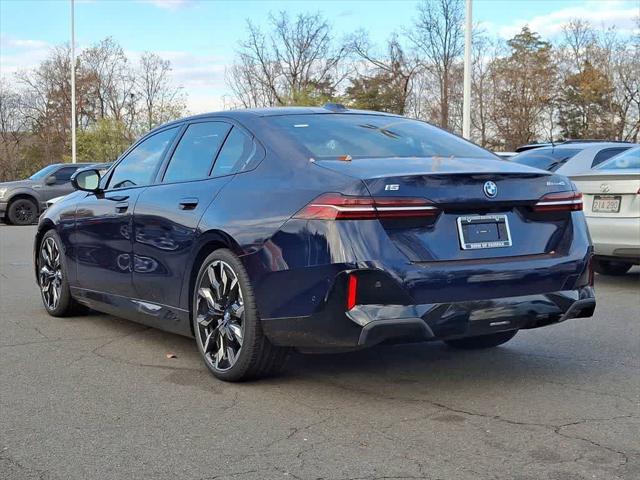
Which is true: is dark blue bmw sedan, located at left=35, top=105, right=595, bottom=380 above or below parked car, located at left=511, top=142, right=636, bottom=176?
below

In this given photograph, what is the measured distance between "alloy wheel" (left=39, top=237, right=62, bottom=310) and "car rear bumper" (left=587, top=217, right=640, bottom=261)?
535 centimetres

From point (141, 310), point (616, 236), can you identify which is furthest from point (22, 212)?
point (141, 310)

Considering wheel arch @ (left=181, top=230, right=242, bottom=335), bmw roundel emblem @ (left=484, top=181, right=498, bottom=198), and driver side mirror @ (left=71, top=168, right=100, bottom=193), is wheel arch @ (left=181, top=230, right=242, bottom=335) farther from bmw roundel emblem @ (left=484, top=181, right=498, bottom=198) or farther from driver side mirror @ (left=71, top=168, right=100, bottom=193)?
driver side mirror @ (left=71, top=168, right=100, bottom=193)

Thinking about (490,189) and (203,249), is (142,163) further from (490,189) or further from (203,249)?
(490,189)

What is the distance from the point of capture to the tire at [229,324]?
440cm

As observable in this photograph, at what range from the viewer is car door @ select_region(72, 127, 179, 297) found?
565 centimetres

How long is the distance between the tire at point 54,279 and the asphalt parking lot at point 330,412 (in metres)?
0.69

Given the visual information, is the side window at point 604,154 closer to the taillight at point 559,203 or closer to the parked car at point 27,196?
the taillight at point 559,203

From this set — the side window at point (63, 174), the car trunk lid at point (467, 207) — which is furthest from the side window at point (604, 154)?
the side window at point (63, 174)

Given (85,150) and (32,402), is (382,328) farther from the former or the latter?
(85,150)

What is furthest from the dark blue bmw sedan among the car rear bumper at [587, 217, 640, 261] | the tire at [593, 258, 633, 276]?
the tire at [593, 258, 633, 276]

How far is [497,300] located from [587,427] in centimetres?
74

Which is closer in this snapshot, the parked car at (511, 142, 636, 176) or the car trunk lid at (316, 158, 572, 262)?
the car trunk lid at (316, 158, 572, 262)

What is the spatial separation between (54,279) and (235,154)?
284 cm
